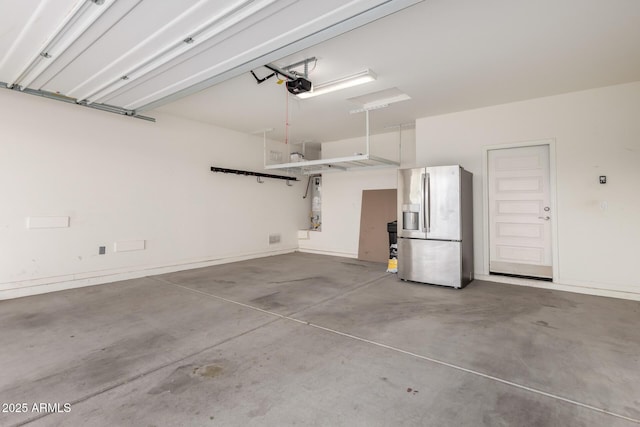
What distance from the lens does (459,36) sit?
117 inches

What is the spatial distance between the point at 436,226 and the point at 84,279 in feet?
18.2

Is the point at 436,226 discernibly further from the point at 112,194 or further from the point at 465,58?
the point at 112,194

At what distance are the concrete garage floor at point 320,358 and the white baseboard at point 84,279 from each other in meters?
0.22

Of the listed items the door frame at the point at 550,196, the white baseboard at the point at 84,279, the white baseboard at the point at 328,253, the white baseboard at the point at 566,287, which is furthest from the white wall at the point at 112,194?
the white baseboard at the point at 566,287

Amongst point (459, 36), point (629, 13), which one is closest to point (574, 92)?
point (629, 13)

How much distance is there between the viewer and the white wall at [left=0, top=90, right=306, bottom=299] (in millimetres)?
3973

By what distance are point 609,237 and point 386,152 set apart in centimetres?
413

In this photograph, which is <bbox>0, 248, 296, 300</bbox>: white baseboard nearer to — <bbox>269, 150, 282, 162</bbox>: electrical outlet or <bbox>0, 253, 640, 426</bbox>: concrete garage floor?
<bbox>0, 253, 640, 426</bbox>: concrete garage floor

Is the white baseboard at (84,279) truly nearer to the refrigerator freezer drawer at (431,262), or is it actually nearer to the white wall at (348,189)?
the white wall at (348,189)

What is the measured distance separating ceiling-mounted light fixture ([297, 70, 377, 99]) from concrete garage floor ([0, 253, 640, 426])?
2.92 metres

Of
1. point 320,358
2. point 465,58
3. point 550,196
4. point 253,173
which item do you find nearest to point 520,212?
point 550,196

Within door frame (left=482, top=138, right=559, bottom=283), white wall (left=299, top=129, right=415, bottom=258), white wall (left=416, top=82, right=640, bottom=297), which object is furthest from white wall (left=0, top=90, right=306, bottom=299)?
white wall (left=416, top=82, right=640, bottom=297)

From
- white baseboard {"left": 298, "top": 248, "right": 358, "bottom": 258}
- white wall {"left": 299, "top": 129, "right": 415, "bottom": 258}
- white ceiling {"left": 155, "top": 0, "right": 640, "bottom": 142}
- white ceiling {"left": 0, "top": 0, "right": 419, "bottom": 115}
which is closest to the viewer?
white ceiling {"left": 0, "top": 0, "right": 419, "bottom": 115}

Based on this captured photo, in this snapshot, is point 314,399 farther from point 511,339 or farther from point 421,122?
point 421,122
